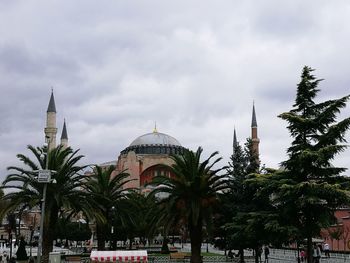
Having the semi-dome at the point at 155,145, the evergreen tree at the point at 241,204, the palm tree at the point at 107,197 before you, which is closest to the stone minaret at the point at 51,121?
the semi-dome at the point at 155,145

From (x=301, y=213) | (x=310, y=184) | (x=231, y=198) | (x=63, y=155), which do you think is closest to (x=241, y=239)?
(x=231, y=198)

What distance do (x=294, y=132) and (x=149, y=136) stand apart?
6233 centimetres

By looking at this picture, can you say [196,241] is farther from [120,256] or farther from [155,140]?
[155,140]

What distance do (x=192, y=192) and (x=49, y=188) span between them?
7.05 m

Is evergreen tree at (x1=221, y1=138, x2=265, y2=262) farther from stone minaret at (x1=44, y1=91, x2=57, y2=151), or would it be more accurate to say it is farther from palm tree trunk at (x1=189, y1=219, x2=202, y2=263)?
stone minaret at (x1=44, y1=91, x2=57, y2=151)

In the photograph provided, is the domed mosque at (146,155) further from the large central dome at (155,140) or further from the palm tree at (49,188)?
the palm tree at (49,188)

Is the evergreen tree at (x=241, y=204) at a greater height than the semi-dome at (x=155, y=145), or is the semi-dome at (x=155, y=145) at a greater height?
the semi-dome at (x=155, y=145)

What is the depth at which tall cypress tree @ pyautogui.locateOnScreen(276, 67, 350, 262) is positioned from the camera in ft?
61.3

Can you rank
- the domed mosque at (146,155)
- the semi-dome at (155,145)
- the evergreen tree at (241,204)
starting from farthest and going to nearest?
the semi-dome at (155,145) < the domed mosque at (146,155) < the evergreen tree at (241,204)

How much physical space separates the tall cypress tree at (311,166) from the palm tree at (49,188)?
33.6 ft

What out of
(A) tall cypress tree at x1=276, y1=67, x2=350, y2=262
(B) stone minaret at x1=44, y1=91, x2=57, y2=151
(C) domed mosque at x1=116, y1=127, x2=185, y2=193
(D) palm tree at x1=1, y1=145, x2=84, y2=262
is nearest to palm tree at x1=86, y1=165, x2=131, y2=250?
(D) palm tree at x1=1, y1=145, x2=84, y2=262

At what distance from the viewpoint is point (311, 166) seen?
19.7m

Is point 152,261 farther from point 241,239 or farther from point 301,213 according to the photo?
point 301,213

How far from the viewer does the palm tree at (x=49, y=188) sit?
22172mm
